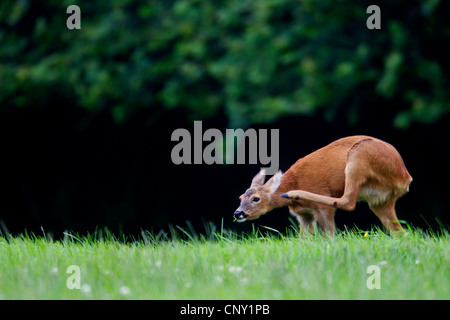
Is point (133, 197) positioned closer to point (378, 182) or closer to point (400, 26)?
point (400, 26)

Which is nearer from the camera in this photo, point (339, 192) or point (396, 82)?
point (339, 192)

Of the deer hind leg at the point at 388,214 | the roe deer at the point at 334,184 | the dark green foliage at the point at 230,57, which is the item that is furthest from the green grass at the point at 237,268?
the dark green foliage at the point at 230,57

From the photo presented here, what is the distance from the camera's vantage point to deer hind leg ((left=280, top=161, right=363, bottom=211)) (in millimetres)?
4160

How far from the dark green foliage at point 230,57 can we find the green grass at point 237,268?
345 centimetres

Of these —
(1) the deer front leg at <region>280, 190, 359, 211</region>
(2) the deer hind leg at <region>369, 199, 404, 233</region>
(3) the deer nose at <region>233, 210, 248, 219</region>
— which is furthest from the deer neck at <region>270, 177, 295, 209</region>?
(2) the deer hind leg at <region>369, 199, 404, 233</region>

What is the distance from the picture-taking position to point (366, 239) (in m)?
4.55

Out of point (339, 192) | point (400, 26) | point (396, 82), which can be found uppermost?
point (400, 26)

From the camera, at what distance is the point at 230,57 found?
8508mm

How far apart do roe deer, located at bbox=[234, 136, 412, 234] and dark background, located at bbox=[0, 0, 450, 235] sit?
342cm

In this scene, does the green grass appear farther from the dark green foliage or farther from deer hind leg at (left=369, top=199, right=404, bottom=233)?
the dark green foliage

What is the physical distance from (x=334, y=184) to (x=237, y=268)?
0.85 m

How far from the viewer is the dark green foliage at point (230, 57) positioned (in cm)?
786

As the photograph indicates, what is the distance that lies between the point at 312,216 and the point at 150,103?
5470 mm

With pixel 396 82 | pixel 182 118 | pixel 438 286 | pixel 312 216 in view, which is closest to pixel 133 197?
pixel 182 118
